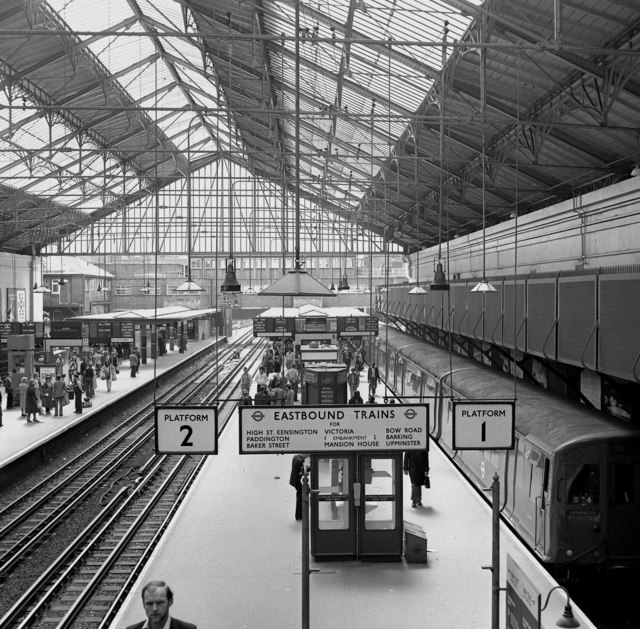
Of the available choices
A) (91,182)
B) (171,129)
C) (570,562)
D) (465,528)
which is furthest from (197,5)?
(91,182)

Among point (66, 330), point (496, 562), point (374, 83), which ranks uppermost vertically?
point (374, 83)

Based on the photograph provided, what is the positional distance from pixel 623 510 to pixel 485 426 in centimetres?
242

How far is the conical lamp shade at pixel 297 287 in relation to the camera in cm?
709

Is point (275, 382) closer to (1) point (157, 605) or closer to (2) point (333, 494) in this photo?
(2) point (333, 494)

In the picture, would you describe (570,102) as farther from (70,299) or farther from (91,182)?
(70,299)

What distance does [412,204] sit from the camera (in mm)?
35625

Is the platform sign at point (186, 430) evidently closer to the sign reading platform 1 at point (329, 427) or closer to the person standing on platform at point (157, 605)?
the sign reading platform 1 at point (329, 427)

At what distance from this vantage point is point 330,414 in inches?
290

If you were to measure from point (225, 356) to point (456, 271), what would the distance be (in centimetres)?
1683

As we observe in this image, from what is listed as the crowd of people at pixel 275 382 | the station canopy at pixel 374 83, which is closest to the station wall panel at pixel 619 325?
the station canopy at pixel 374 83

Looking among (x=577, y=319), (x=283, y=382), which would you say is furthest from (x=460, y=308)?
(x=577, y=319)

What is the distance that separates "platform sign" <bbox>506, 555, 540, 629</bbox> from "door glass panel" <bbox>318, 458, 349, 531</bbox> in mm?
4147

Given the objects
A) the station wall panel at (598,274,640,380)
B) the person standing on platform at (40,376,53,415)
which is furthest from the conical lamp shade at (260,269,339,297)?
the person standing on platform at (40,376,53,415)

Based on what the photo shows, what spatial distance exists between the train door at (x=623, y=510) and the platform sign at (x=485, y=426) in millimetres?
1772
